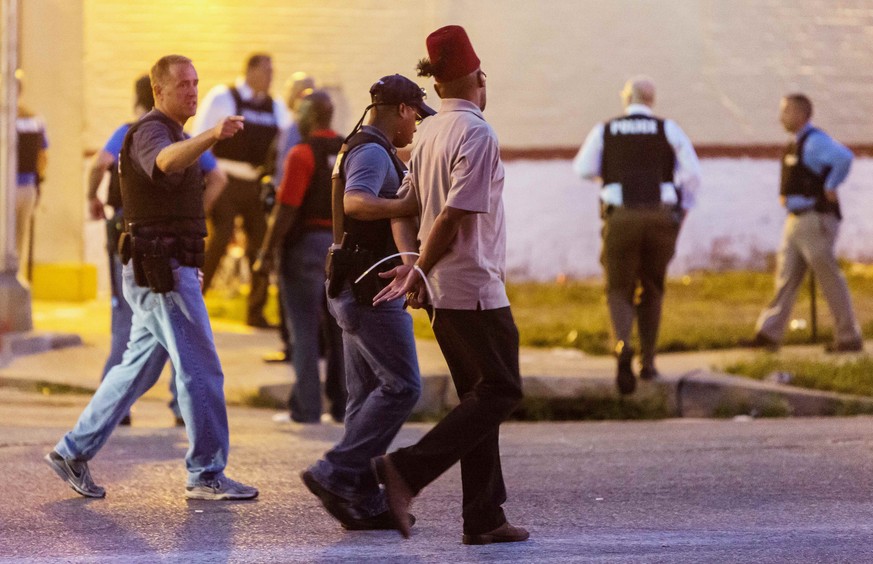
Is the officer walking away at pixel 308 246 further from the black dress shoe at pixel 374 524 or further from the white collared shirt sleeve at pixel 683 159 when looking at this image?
the black dress shoe at pixel 374 524

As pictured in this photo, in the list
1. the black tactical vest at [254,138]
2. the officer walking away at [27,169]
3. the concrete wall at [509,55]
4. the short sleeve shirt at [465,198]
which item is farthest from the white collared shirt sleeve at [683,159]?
the concrete wall at [509,55]

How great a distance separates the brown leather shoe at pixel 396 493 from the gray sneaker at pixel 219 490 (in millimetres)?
1169

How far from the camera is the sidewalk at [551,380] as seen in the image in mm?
10281

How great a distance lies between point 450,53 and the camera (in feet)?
18.5

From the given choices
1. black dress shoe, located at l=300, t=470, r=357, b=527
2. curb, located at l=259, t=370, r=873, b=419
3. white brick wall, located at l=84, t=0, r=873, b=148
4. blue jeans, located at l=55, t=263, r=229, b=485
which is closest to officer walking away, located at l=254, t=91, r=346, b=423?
curb, located at l=259, t=370, r=873, b=419

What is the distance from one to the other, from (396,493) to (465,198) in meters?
1.12

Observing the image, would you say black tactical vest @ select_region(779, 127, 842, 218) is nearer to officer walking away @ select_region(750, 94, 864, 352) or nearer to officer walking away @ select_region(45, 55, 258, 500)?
officer walking away @ select_region(750, 94, 864, 352)

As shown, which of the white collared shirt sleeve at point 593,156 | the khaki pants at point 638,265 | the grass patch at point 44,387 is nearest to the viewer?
the khaki pants at point 638,265

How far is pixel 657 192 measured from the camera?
10438 mm

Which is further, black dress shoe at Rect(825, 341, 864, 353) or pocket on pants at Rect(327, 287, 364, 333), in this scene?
black dress shoe at Rect(825, 341, 864, 353)

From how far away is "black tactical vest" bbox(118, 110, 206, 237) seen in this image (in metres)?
6.54

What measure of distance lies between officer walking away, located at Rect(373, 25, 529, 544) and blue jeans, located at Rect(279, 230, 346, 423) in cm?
328

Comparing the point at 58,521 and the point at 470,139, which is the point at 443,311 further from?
the point at 58,521

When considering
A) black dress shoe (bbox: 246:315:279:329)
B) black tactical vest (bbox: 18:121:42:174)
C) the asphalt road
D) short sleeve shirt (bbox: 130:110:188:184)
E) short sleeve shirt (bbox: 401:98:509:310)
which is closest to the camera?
short sleeve shirt (bbox: 401:98:509:310)
